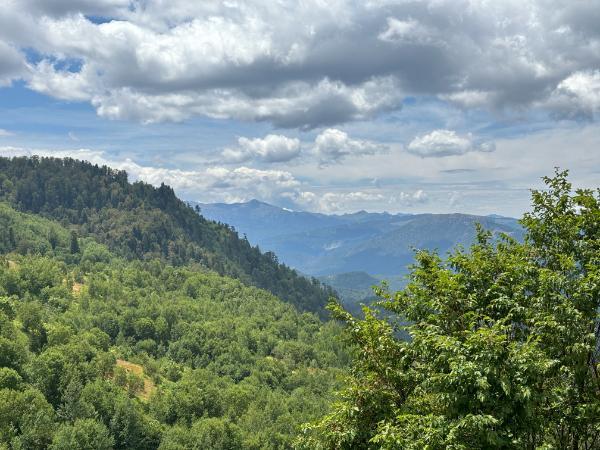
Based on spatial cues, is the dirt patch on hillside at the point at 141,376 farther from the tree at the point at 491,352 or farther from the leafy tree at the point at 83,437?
the tree at the point at 491,352

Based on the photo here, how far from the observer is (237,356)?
197m

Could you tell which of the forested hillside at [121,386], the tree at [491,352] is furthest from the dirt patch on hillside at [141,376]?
the tree at [491,352]

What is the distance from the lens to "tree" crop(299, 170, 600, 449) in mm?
16062

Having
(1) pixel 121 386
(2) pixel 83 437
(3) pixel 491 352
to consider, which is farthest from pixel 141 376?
(3) pixel 491 352

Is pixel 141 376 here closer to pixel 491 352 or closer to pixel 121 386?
pixel 121 386

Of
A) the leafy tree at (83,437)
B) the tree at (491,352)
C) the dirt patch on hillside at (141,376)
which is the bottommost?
the dirt patch on hillside at (141,376)

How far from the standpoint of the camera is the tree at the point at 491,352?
52.7ft

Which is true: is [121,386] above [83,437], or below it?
below

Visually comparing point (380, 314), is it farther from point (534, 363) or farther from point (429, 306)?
point (534, 363)

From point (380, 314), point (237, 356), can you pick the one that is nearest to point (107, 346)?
point (237, 356)

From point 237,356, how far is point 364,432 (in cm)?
18451

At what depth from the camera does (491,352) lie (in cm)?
1603

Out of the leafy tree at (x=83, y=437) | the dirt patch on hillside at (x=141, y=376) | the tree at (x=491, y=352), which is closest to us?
the tree at (x=491, y=352)

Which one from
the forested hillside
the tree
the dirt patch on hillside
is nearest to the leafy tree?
the forested hillside
